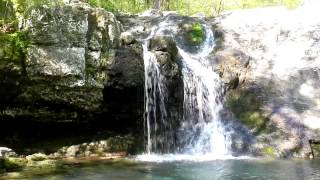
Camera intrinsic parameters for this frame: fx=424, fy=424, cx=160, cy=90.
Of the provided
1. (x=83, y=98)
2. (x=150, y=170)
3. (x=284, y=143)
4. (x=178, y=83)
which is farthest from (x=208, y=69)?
(x=150, y=170)

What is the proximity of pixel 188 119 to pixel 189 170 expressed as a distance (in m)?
3.83

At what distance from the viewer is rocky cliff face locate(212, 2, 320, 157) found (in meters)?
12.7

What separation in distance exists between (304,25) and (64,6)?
9.80 meters

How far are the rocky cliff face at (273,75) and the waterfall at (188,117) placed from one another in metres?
0.73

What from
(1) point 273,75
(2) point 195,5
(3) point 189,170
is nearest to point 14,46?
(3) point 189,170

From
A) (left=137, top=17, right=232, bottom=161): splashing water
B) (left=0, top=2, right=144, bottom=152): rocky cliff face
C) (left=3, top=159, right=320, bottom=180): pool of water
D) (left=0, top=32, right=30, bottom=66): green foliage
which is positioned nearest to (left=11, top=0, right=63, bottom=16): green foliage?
(left=0, top=2, right=144, bottom=152): rocky cliff face

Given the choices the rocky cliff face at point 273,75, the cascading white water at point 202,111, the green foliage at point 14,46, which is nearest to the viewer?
the green foliage at point 14,46

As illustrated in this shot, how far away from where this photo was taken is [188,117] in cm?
1333

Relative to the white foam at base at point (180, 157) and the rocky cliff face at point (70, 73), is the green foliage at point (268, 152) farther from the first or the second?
the rocky cliff face at point (70, 73)

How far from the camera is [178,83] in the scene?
13133 millimetres

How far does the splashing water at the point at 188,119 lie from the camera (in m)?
12.6

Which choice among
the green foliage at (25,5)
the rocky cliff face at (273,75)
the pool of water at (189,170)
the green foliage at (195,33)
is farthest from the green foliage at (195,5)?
the pool of water at (189,170)

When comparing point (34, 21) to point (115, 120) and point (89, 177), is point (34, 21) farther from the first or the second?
point (89, 177)

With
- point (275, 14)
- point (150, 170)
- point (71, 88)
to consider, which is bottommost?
point (150, 170)
